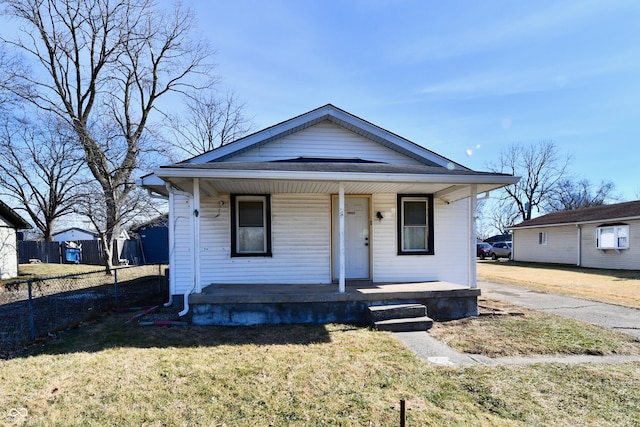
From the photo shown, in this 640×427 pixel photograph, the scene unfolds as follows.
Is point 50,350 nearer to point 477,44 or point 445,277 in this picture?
point 445,277

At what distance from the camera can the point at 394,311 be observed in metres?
5.93

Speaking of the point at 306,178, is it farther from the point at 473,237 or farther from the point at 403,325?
the point at 473,237

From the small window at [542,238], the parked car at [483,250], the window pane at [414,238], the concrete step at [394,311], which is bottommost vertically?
the parked car at [483,250]

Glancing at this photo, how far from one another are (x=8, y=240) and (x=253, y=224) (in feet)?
46.8

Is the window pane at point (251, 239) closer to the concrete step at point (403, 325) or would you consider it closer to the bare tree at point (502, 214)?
the concrete step at point (403, 325)

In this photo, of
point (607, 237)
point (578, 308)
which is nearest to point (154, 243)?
point (578, 308)

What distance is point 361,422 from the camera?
9.11 feet

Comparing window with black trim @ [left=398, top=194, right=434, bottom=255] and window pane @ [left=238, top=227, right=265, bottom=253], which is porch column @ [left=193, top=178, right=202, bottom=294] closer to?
window pane @ [left=238, top=227, right=265, bottom=253]

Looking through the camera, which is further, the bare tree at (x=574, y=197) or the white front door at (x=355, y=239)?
the bare tree at (x=574, y=197)

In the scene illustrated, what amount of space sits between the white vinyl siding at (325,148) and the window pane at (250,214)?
1107 millimetres

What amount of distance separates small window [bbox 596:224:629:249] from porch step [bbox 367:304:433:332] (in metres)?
17.5

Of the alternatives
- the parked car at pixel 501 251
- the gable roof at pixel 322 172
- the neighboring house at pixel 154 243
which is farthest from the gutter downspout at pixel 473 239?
the parked car at pixel 501 251

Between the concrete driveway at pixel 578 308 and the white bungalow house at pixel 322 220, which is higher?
the white bungalow house at pixel 322 220

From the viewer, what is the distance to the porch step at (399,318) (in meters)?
5.71
